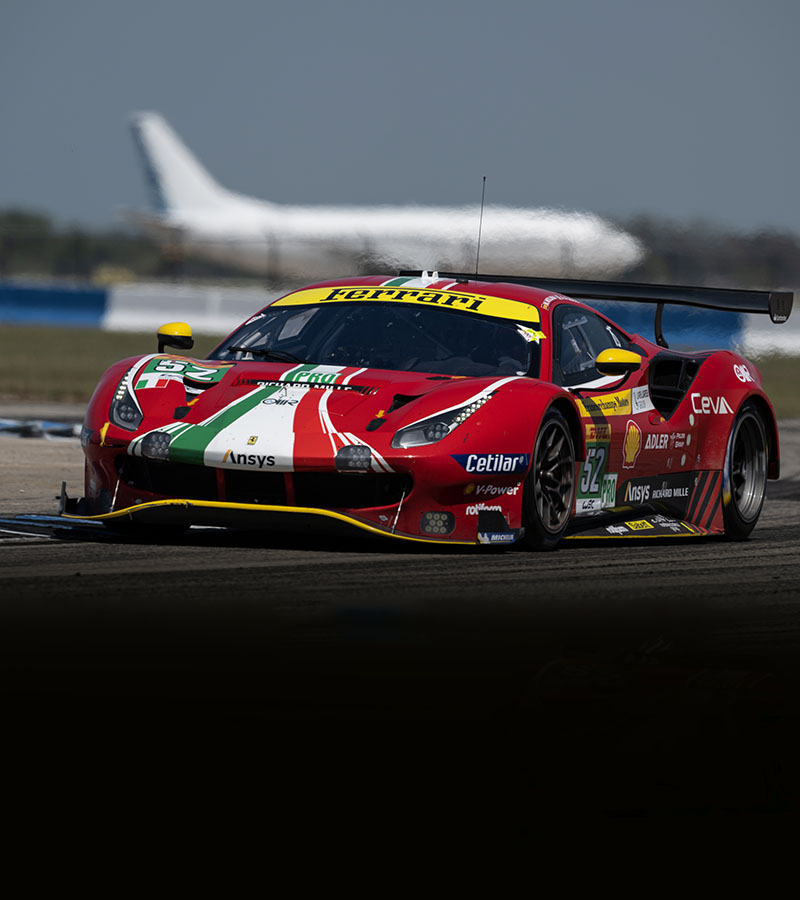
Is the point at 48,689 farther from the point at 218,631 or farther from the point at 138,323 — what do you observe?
the point at 138,323

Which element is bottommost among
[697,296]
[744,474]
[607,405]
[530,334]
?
[744,474]

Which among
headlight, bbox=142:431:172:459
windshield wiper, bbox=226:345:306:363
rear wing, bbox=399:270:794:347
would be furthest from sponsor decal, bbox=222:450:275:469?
rear wing, bbox=399:270:794:347

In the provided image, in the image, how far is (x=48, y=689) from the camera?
4.01 metres

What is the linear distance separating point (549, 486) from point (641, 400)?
1.02 meters

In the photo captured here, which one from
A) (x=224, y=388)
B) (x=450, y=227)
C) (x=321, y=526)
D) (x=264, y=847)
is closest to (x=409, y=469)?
(x=321, y=526)

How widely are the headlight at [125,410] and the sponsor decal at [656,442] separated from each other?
7.70 feet

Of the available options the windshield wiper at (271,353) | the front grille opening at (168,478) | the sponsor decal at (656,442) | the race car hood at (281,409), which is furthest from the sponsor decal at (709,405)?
the front grille opening at (168,478)

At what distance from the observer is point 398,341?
7.30m

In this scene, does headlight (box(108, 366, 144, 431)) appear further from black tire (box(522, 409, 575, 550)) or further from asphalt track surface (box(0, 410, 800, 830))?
black tire (box(522, 409, 575, 550))

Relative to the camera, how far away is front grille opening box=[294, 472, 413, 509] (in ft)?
21.1

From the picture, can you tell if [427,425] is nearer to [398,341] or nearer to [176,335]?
[398,341]

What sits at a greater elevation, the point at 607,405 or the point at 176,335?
the point at 176,335

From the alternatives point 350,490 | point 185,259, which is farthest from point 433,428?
point 185,259

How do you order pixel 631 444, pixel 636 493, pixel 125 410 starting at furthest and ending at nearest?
pixel 636 493, pixel 631 444, pixel 125 410
